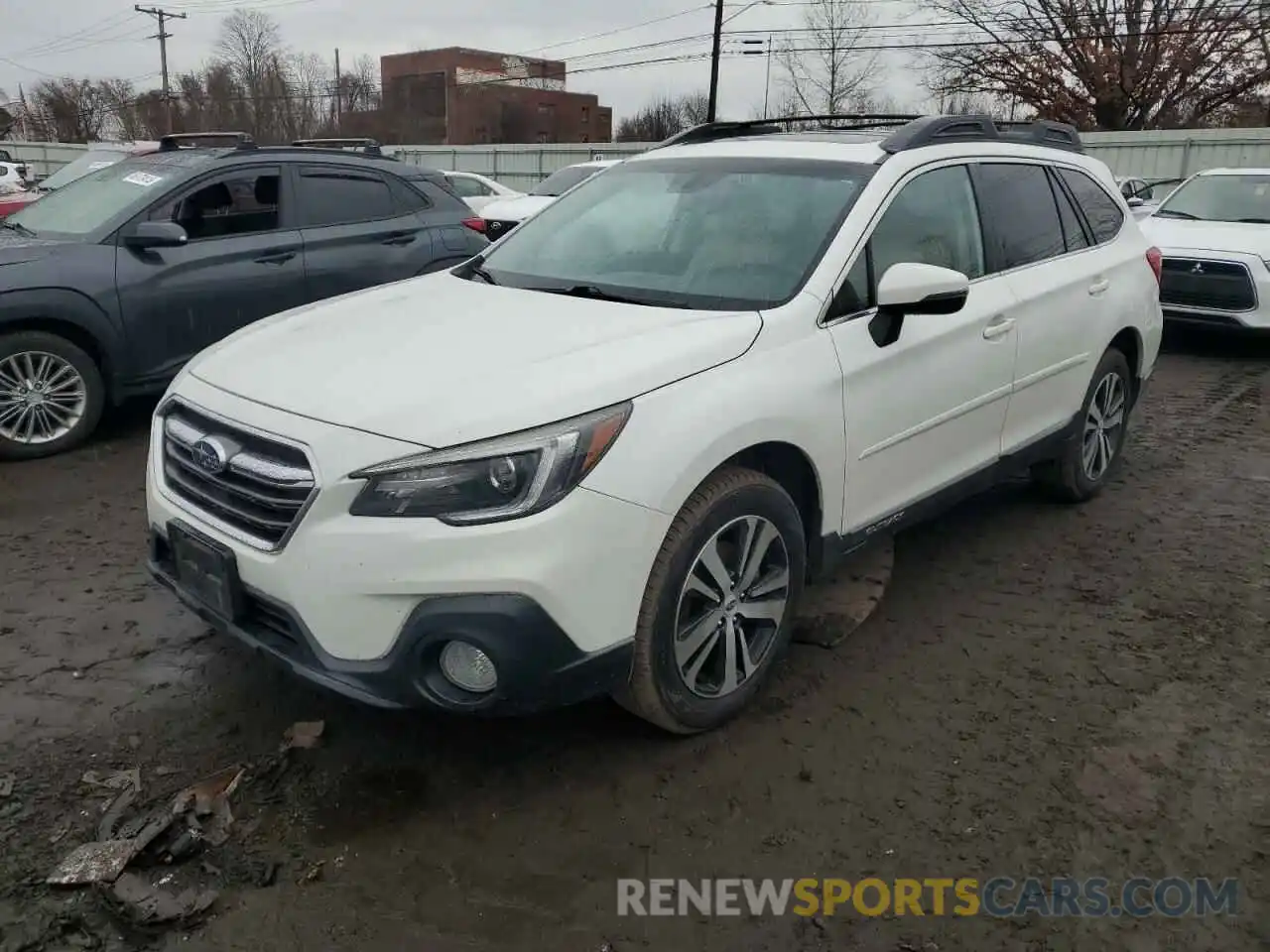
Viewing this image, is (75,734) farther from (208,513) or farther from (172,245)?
(172,245)

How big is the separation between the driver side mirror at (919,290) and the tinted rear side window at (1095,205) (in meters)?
1.94

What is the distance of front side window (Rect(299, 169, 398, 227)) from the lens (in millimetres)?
6684

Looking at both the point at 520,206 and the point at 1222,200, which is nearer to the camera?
the point at 1222,200

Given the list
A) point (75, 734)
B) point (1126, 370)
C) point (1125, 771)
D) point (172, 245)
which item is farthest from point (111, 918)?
point (1126, 370)

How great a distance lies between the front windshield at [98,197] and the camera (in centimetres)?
599

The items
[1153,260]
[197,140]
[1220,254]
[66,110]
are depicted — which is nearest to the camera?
[1153,260]

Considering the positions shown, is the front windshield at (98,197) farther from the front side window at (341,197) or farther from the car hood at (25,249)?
the front side window at (341,197)

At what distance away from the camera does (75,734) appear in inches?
121

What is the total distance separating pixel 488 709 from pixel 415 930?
0.53 meters

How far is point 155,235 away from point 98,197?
3.03ft

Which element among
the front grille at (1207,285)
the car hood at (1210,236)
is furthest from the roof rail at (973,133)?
the car hood at (1210,236)

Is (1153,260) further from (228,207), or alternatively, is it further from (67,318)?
(67,318)

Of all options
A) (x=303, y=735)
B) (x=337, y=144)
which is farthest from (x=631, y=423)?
(x=337, y=144)

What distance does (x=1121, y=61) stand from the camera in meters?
36.4
